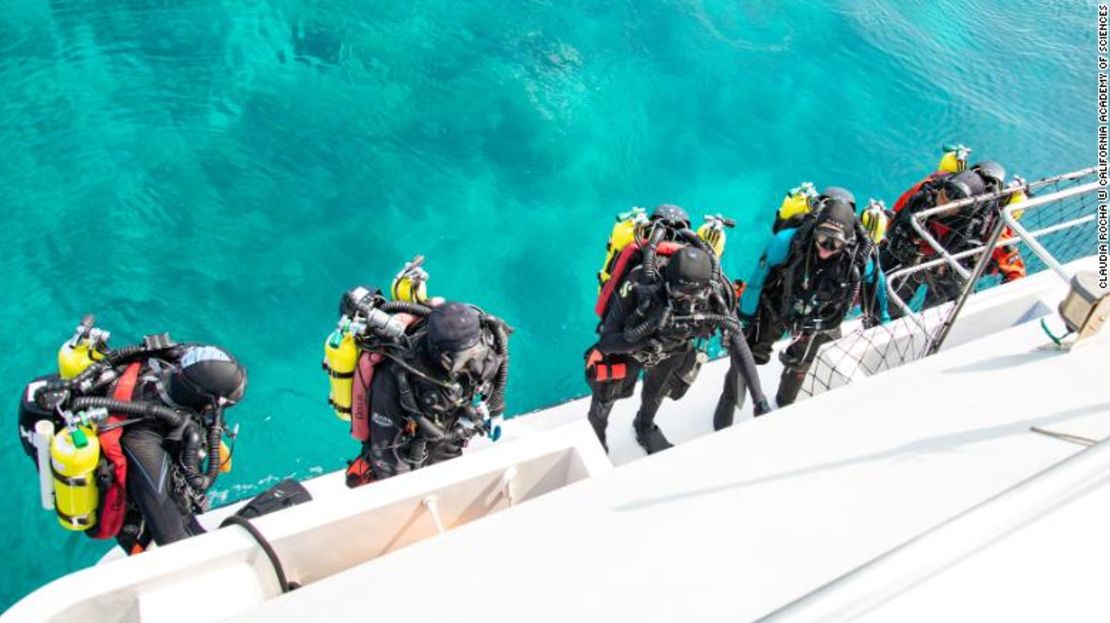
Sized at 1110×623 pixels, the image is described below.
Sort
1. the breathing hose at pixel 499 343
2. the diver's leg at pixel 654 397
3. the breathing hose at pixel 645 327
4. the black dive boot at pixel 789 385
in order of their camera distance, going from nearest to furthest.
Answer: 1. the breathing hose at pixel 499 343
2. the breathing hose at pixel 645 327
3. the diver's leg at pixel 654 397
4. the black dive boot at pixel 789 385

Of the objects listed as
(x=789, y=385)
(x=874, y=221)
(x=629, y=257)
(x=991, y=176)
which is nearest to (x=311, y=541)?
(x=629, y=257)

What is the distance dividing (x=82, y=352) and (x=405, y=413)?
1.54 m

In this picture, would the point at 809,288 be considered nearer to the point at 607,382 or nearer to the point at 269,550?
the point at 607,382

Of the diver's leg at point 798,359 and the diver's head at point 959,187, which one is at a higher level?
the diver's head at point 959,187

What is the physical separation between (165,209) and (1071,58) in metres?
12.9

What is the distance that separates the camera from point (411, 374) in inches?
137

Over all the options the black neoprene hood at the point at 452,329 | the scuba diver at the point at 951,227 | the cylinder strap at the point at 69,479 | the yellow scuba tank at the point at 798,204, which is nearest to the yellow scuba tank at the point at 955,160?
the scuba diver at the point at 951,227

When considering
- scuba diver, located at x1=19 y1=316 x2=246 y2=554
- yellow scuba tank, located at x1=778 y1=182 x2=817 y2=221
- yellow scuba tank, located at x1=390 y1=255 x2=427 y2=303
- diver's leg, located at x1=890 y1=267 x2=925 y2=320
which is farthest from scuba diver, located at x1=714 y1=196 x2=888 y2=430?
scuba diver, located at x1=19 y1=316 x2=246 y2=554

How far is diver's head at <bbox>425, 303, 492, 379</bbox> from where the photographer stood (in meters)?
3.28

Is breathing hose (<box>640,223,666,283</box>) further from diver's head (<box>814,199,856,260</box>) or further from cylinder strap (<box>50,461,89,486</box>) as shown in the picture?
cylinder strap (<box>50,461,89,486</box>)

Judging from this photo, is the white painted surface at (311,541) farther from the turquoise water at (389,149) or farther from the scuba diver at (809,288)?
the turquoise water at (389,149)

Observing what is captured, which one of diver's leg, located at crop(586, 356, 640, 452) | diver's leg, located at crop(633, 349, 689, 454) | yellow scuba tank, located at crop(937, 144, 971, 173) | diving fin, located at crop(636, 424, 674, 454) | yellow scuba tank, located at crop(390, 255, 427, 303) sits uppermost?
yellow scuba tank, located at crop(937, 144, 971, 173)

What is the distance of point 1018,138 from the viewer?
1016 cm

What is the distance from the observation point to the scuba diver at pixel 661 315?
388 cm
